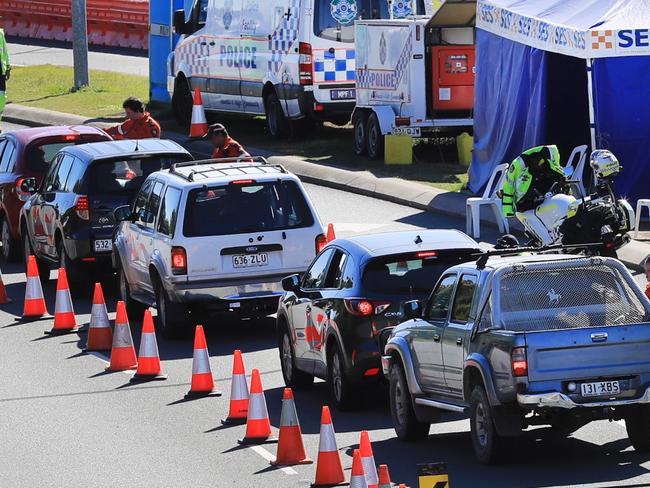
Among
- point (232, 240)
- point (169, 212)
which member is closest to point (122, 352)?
point (232, 240)

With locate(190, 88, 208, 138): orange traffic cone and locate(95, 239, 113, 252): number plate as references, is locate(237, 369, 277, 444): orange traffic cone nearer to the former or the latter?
locate(95, 239, 113, 252): number plate

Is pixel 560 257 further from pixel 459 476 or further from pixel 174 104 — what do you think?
pixel 174 104

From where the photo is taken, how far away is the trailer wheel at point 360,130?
29.8 meters

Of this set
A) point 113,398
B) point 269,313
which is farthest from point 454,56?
point 113,398

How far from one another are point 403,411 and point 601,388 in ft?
6.71

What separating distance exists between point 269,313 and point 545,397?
280 inches

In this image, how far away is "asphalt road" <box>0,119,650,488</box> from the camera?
11477 millimetres

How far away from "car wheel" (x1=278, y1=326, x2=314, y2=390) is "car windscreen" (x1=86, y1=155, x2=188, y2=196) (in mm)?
5330

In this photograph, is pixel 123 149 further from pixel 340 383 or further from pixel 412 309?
pixel 412 309

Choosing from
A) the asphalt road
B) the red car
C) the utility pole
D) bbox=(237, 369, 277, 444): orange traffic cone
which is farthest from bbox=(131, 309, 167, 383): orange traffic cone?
the utility pole

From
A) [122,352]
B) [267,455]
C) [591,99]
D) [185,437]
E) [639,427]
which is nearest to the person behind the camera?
[639,427]

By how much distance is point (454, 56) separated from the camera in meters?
28.6

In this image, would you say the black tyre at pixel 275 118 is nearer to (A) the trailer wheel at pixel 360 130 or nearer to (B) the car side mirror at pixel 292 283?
(A) the trailer wheel at pixel 360 130

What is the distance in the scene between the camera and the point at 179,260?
17344 mm
